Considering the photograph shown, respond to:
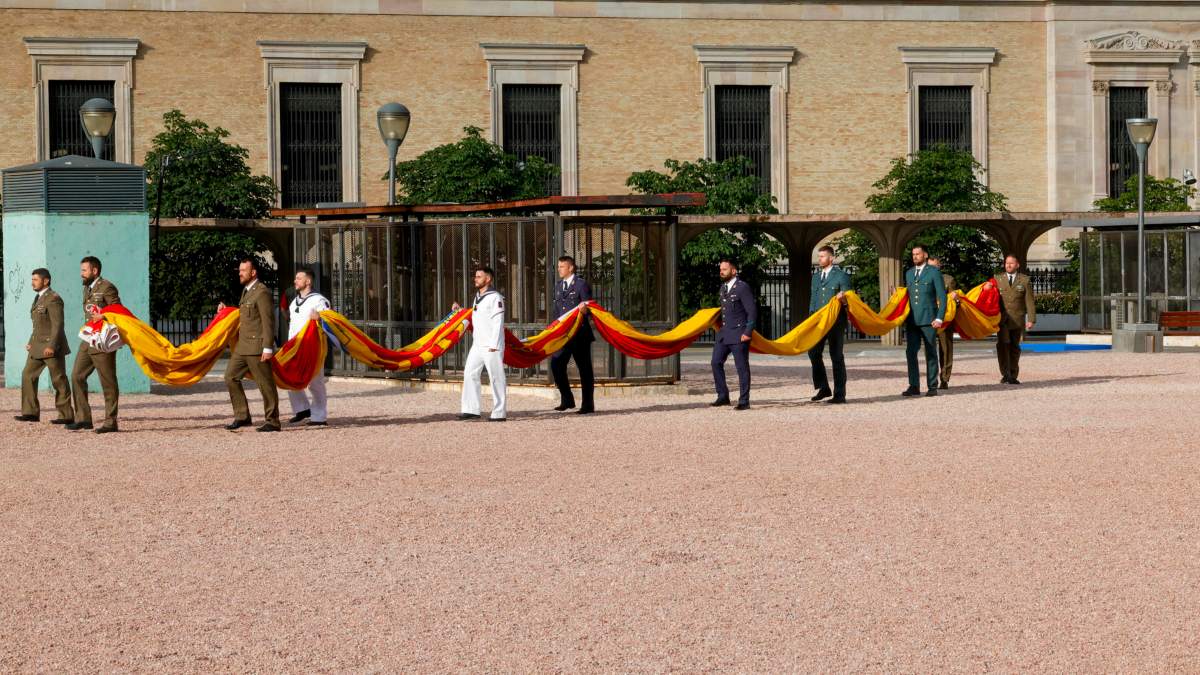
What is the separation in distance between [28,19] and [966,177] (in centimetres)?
2600

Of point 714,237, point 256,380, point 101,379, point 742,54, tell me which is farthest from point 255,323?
point 742,54

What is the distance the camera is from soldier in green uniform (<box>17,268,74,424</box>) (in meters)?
18.5

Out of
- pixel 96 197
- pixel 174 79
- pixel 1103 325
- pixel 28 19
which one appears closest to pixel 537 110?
pixel 174 79

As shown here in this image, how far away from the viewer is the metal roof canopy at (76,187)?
23.5 m

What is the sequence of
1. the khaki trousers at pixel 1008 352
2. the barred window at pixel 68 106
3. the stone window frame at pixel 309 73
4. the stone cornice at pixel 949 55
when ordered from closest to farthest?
the khaki trousers at pixel 1008 352, the barred window at pixel 68 106, the stone window frame at pixel 309 73, the stone cornice at pixel 949 55

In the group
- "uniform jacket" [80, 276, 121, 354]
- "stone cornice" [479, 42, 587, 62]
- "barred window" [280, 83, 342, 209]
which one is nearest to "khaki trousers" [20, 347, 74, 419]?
"uniform jacket" [80, 276, 121, 354]

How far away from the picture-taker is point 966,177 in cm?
4897

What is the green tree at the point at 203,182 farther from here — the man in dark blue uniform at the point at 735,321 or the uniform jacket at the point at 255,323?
the uniform jacket at the point at 255,323

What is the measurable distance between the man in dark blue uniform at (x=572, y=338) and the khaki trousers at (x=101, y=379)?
5083mm

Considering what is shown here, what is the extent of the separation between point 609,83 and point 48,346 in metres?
37.7

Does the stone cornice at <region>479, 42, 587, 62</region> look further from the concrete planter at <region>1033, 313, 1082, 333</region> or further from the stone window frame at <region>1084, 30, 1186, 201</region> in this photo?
the concrete planter at <region>1033, 313, 1082, 333</region>

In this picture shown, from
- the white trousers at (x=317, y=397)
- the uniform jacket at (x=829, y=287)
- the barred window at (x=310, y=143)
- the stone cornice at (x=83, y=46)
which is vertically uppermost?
the stone cornice at (x=83, y=46)

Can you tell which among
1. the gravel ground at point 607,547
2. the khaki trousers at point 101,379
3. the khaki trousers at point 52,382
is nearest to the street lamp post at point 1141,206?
the gravel ground at point 607,547

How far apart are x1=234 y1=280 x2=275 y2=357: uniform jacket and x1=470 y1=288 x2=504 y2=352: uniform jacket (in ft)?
7.69
